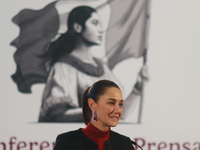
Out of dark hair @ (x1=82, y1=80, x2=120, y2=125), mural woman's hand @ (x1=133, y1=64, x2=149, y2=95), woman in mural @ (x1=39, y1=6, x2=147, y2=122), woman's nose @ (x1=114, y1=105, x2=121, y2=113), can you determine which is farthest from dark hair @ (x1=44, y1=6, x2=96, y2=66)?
woman's nose @ (x1=114, y1=105, x2=121, y2=113)

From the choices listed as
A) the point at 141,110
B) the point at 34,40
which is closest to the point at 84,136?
the point at 141,110

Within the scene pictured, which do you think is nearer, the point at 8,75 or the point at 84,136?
the point at 84,136

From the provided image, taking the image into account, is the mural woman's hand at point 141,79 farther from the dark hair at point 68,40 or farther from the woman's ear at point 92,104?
the woman's ear at point 92,104

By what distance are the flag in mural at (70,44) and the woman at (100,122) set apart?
1741 millimetres

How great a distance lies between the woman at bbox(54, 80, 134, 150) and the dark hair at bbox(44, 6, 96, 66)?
180cm

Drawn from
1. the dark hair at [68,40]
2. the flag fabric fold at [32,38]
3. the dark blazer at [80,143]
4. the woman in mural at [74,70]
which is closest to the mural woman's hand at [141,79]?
the woman in mural at [74,70]

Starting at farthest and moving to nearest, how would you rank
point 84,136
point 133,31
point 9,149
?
point 133,31 → point 9,149 → point 84,136

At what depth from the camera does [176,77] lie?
2986 millimetres

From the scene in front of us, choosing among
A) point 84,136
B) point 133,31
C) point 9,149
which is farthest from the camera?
point 133,31

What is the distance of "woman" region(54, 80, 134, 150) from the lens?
1.21 meters

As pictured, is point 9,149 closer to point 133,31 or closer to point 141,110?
point 141,110

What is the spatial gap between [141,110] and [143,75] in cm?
31

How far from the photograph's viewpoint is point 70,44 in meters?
3.05

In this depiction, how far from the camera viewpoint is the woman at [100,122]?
1.21 m
